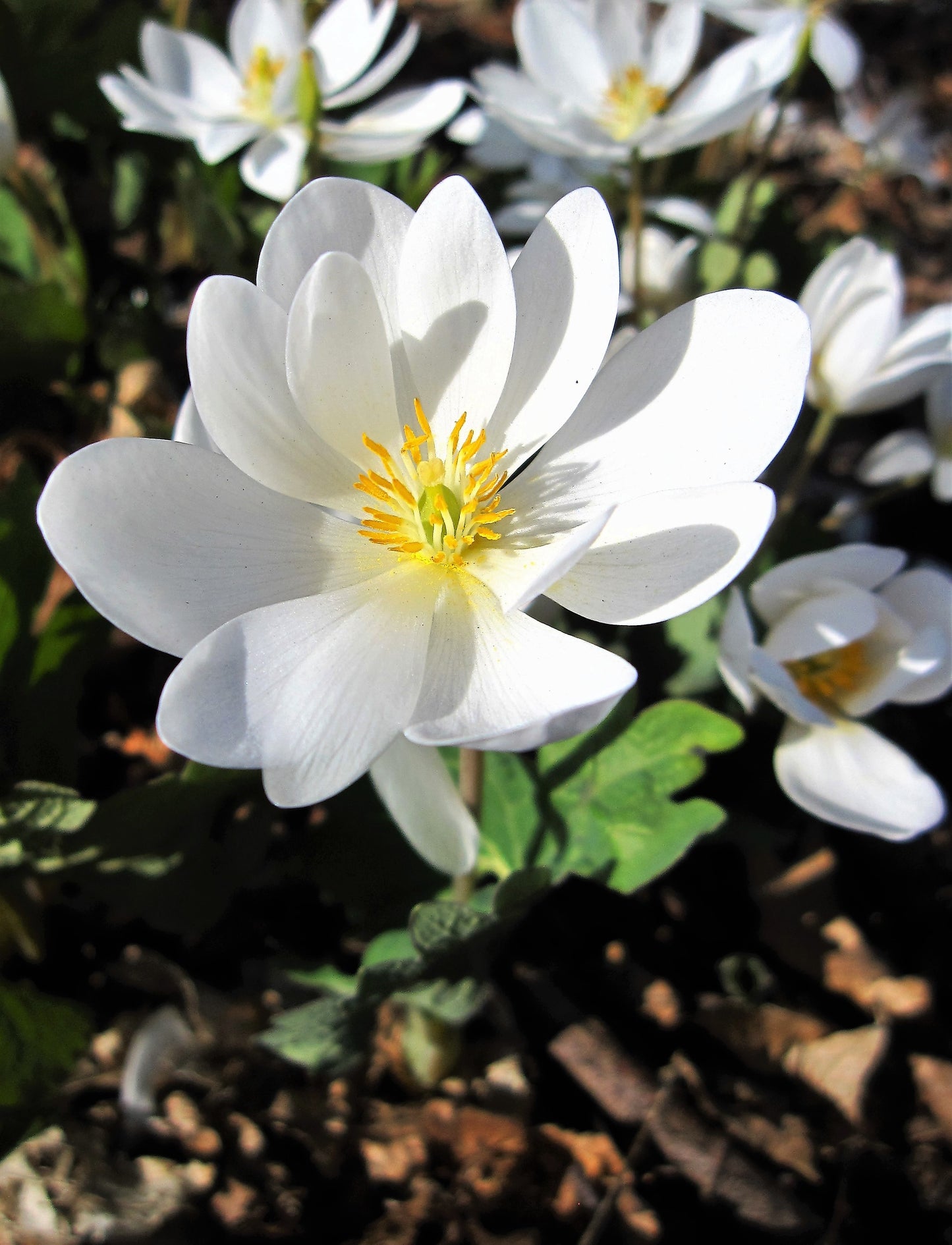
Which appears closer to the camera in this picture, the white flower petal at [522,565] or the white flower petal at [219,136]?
the white flower petal at [522,565]

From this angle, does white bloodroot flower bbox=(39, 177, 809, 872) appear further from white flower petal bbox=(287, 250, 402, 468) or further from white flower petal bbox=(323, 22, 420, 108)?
white flower petal bbox=(323, 22, 420, 108)

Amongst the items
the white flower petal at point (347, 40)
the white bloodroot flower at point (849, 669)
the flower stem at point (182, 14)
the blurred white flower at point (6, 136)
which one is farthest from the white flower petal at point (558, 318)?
the flower stem at point (182, 14)

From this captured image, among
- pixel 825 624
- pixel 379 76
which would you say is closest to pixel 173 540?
pixel 825 624

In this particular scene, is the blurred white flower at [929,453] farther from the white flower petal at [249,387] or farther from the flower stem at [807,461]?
the white flower petal at [249,387]

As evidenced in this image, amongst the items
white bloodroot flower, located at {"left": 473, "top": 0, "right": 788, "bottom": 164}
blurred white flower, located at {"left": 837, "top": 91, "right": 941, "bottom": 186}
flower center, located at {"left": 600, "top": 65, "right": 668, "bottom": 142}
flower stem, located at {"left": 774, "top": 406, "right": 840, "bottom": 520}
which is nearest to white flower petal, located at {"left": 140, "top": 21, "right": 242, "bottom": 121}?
white bloodroot flower, located at {"left": 473, "top": 0, "right": 788, "bottom": 164}

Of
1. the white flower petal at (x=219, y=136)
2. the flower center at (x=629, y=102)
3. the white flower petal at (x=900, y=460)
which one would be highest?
the white flower petal at (x=219, y=136)

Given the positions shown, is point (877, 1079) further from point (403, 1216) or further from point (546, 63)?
point (546, 63)
